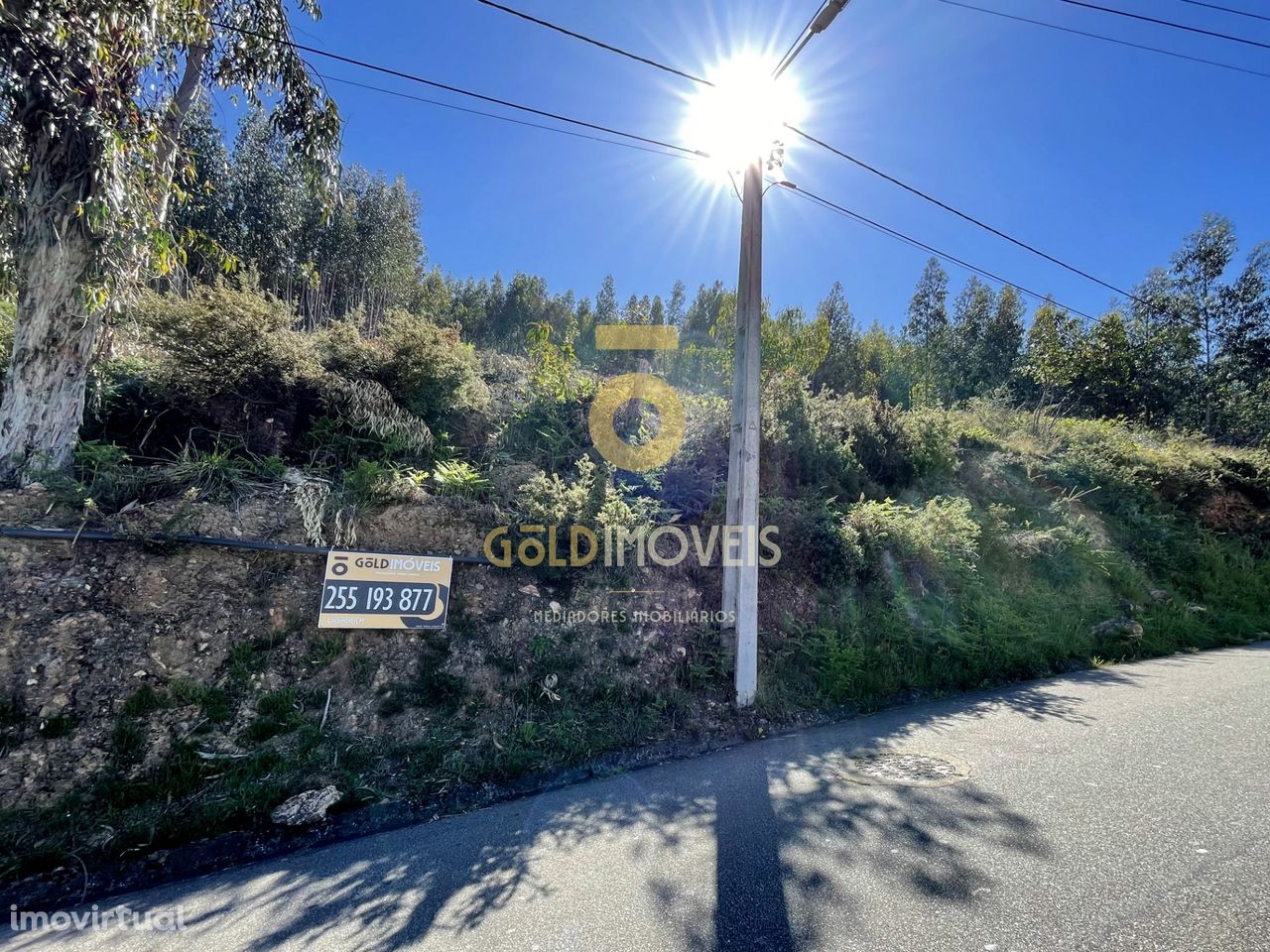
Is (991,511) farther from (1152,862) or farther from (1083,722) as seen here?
(1152,862)

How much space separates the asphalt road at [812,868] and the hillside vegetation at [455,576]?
80cm

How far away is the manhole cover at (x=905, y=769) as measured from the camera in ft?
12.5

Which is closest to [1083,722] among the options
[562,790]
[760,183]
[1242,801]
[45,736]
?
[1242,801]

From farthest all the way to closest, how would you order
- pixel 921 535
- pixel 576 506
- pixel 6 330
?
1. pixel 921 535
2. pixel 576 506
3. pixel 6 330

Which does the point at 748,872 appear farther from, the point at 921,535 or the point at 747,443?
the point at 921,535

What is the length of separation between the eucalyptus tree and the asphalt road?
4446 millimetres

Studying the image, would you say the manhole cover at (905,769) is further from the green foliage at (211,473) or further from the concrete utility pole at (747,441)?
the green foliage at (211,473)

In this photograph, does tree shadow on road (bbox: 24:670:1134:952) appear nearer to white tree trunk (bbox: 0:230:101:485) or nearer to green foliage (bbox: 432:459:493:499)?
green foliage (bbox: 432:459:493:499)

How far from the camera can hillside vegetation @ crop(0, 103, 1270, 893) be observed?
3766 millimetres

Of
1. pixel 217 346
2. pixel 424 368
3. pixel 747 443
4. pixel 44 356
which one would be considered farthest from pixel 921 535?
pixel 44 356

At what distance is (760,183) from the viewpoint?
219 inches

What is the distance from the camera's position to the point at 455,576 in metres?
5.26

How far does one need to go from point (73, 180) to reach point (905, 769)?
8346 millimetres

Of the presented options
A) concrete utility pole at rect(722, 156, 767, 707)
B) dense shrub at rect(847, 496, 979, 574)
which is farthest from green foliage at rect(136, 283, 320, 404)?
dense shrub at rect(847, 496, 979, 574)
